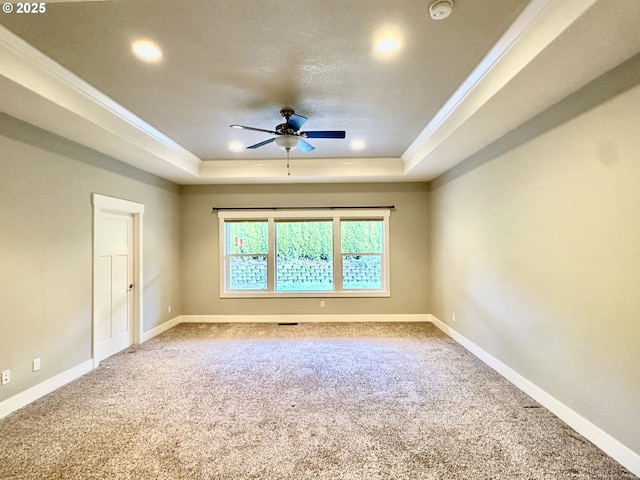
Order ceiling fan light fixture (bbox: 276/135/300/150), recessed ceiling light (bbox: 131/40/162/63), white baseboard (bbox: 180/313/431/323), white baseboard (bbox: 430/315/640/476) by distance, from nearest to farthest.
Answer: white baseboard (bbox: 430/315/640/476) → recessed ceiling light (bbox: 131/40/162/63) → ceiling fan light fixture (bbox: 276/135/300/150) → white baseboard (bbox: 180/313/431/323)

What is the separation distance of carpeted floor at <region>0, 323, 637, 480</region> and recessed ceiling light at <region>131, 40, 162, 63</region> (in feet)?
9.46

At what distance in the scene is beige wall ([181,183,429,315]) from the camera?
594 centimetres

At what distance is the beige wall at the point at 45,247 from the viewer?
2.79 m

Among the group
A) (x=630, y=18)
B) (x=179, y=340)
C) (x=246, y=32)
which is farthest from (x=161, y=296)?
(x=630, y=18)

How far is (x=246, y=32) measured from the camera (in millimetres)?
2082

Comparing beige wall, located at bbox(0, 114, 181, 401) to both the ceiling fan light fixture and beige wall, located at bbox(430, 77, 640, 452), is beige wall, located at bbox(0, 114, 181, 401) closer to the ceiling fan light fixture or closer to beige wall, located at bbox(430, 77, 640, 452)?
the ceiling fan light fixture

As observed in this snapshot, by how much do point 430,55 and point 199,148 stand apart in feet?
11.5

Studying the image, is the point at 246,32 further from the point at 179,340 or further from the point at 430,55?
the point at 179,340

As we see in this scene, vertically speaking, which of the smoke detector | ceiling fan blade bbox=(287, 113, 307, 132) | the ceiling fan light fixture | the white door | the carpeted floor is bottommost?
the carpeted floor

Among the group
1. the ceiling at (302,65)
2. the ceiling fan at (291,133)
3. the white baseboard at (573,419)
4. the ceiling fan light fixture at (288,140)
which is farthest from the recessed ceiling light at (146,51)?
the white baseboard at (573,419)

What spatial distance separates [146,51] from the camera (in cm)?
227

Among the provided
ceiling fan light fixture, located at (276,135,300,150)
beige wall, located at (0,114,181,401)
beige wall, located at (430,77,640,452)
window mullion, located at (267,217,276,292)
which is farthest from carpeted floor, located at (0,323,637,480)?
ceiling fan light fixture, located at (276,135,300,150)

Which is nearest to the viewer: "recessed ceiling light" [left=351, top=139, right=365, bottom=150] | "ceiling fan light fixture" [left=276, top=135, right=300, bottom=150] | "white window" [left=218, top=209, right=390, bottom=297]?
"ceiling fan light fixture" [left=276, top=135, right=300, bottom=150]

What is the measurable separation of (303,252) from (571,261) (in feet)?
14.0
